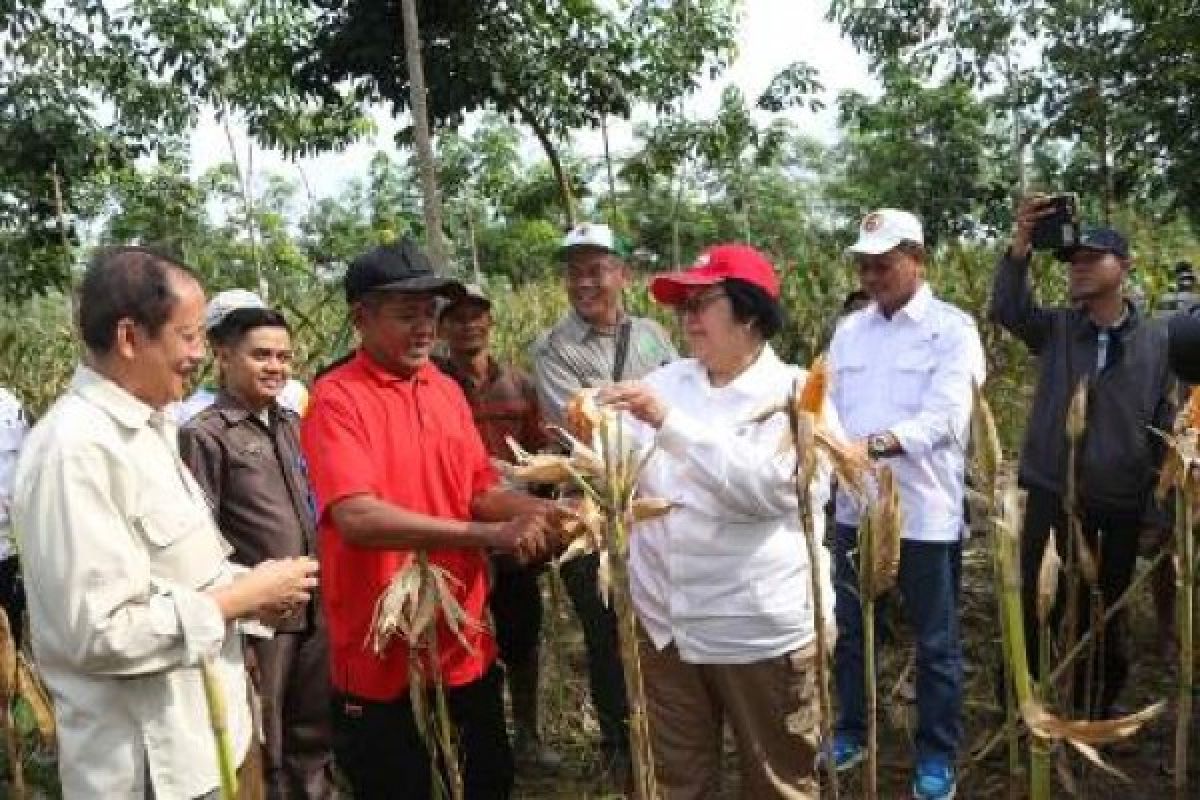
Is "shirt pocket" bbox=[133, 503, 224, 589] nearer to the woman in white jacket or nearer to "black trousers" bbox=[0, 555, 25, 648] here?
the woman in white jacket

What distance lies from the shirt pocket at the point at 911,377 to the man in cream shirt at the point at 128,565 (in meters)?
1.77

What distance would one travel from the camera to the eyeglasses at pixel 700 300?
6.89 feet

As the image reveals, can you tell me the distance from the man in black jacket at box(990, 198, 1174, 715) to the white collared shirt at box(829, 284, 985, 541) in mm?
228

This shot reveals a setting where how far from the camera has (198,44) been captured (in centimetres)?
745

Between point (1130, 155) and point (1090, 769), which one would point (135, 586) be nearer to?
point (1090, 769)

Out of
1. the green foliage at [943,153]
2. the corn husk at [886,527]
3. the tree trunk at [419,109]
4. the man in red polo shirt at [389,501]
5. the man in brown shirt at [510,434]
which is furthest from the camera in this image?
the green foliage at [943,153]

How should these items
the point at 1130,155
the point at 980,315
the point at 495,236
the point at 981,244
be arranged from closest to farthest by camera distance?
the point at 980,315 < the point at 981,244 < the point at 1130,155 < the point at 495,236

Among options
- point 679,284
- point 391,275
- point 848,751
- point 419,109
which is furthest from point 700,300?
point 419,109

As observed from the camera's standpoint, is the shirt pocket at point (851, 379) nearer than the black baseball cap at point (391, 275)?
No

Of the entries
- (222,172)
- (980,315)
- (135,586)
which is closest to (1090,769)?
(135,586)

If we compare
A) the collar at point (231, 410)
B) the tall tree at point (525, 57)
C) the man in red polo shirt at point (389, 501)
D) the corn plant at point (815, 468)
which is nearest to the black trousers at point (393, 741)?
the man in red polo shirt at point (389, 501)

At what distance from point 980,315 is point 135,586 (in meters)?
4.67

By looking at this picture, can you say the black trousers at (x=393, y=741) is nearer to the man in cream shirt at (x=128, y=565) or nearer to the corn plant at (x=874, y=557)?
the man in cream shirt at (x=128, y=565)

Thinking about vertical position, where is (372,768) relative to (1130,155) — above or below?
→ below
